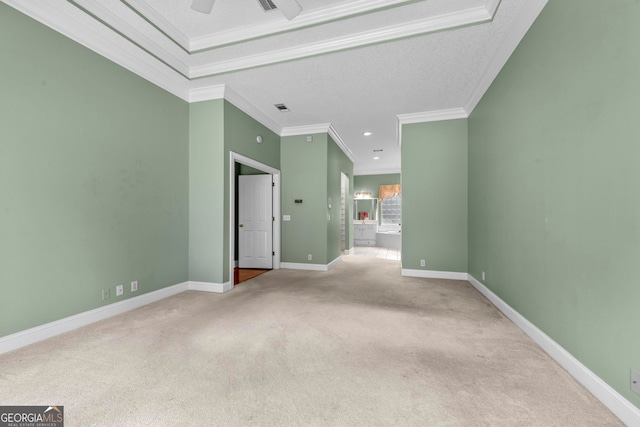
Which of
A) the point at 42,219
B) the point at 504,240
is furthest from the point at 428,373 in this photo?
the point at 42,219

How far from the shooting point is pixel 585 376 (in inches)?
68.9

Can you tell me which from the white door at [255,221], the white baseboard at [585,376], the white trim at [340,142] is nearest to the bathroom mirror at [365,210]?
the white trim at [340,142]

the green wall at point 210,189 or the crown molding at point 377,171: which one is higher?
the crown molding at point 377,171

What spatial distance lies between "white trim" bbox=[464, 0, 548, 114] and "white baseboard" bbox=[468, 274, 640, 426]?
107 inches

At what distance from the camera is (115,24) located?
9.05ft

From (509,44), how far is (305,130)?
3.74m

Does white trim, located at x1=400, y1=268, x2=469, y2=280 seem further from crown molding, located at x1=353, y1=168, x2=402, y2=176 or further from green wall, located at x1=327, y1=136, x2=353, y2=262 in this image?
crown molding, located at x1=353, y1=168, x2=402, y2=176

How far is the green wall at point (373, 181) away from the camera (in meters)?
11.4

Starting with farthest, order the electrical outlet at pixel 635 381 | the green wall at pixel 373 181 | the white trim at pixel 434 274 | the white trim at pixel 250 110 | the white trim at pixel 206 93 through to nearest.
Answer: the green wall at pixel 373 181 → the white trim at pixel 434 274 → the white trim at pixel 250 110 → the white trim at pixel 206 93 → the electrical outlet at pixel 635 381

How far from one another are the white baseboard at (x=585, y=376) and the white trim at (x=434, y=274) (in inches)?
78.3

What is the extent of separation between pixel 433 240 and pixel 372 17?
3691 mm

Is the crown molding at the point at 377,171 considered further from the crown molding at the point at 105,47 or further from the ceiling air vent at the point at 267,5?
the ceiling air vent at the point at 267,5

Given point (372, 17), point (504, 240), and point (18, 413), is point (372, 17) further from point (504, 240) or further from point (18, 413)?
point (18, 413)

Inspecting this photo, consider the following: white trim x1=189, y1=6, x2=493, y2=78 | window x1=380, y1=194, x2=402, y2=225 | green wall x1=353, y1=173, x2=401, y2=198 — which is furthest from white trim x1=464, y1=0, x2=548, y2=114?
window x1=380, y1=194, x2=402, y2=225
